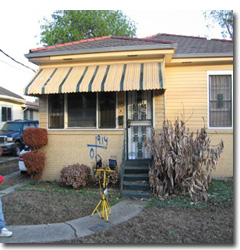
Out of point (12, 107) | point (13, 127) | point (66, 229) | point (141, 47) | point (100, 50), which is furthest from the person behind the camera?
point (12, 107)

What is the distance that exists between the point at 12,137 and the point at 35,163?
7120 mm

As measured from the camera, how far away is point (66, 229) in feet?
14.2

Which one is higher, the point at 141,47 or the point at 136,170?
the point at 141,47

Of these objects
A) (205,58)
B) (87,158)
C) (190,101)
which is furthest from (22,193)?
(205,58)

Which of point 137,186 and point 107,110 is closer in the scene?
point 137,186

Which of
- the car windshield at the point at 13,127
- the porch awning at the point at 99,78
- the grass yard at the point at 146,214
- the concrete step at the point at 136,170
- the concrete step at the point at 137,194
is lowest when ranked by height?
the grass yard at the point at 146,214

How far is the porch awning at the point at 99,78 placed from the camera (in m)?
6.60

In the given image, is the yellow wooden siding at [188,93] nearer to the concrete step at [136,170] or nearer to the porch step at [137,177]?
the concrete step at [136,170]

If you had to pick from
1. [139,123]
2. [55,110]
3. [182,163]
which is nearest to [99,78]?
[139,123]

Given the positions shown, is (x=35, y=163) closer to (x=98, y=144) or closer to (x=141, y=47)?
(x=98, y=144)

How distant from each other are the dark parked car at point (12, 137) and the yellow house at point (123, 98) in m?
6.37

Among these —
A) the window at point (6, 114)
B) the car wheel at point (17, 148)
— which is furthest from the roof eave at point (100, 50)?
the window at point (6, 114)

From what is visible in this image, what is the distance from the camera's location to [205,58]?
25.0ft

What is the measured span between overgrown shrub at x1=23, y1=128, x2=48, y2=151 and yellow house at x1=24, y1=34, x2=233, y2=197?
16.3 inches
